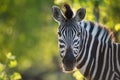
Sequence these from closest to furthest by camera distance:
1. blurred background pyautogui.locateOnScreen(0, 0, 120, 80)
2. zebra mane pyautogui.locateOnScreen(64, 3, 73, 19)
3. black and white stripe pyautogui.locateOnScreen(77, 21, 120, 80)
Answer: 1. zebra mane pyautogui.locateOnScreen(64, 3, 73, 19)
2. black and white stripe pyautogui.locateOnScreen(77, 21, 120, 80)
3. blurred background pyautogui.locateOnScreen(0, 0, 120, 80)

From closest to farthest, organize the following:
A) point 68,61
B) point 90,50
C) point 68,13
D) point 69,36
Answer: point 68,61 < point 69,36 < point 68,13 < point 90,50

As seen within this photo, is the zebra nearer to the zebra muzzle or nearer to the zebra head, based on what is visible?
the zebra head

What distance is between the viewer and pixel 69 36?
34.2 ft

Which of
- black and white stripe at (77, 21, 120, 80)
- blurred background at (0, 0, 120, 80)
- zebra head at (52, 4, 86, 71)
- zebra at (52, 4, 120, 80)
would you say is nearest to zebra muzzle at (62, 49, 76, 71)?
zebra head at (52, 4, 86, 71)

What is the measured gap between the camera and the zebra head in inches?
402

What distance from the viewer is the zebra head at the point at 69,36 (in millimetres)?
10211

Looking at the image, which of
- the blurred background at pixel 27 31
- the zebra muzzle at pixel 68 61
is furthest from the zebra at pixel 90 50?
the blurred background at pixel 27 31

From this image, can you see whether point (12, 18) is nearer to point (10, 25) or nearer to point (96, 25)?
point (10, 25)

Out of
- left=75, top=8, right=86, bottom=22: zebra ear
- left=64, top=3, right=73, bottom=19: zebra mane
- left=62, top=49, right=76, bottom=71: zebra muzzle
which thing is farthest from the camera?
left=75, top=8, right=86, bottom=22: zebra ear

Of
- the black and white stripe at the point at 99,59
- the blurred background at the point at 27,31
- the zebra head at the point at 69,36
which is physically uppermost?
the zebra head at the point at 69,36

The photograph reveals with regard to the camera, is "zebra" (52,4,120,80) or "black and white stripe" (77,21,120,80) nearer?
"zebra" (52,4,120,80)

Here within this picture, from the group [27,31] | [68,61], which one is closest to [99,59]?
[68,61]

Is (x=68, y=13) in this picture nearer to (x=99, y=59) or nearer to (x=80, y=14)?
(x=80, y=14)

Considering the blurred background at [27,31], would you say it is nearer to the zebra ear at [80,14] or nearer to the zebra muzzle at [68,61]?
the zebra ear at [80,14]
